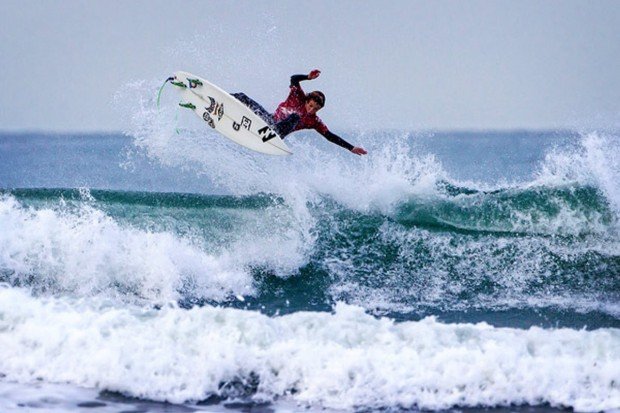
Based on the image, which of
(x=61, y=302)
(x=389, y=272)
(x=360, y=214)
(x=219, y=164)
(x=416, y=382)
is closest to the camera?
(x=416, y=382)

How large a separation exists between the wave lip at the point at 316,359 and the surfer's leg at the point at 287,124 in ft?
10.4

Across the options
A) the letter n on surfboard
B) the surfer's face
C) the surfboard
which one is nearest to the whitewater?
the surfboard

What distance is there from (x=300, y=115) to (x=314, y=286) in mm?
2022

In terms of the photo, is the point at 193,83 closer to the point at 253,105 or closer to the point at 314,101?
the point at 253,105

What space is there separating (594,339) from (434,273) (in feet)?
7.93

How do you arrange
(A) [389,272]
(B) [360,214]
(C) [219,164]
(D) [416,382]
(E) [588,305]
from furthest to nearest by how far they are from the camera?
(C) [219,164] < (B) [360,214] < (A) [389,272] < (E) [588,305] < (D) [416,382]

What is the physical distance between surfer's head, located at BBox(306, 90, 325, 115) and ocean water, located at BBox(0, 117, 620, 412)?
109 cm

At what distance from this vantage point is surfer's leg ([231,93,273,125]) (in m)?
10.1

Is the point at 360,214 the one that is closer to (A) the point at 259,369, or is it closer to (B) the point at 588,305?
(B) the point at 588,305

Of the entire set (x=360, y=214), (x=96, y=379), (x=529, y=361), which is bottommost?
(x=96, y=379)

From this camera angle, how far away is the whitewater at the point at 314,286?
6.21 metres

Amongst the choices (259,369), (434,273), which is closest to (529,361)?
(259,369)

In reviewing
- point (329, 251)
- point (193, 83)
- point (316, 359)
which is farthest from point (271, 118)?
point (316, 359)

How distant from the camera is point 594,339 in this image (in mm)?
6879
